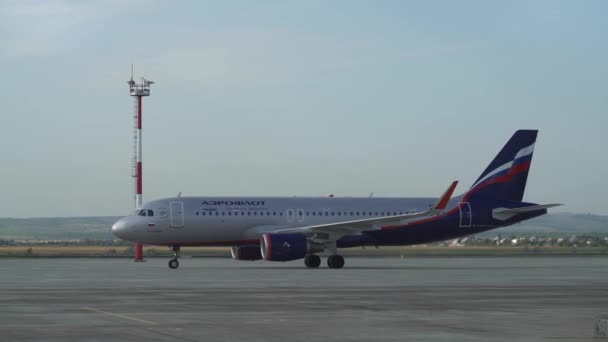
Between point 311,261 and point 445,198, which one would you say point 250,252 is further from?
point 445,198

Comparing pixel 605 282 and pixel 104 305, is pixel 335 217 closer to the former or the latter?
pixel 605 282

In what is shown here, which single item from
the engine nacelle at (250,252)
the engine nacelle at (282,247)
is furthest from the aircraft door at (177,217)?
the engine nacelle at (282,247)

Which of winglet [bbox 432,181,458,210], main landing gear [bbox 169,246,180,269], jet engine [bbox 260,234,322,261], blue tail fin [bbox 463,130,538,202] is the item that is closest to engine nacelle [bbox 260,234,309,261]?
jet engine [bbox 260,234,322,261]

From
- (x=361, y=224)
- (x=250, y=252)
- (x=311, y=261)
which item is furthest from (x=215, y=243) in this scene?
(x=361, y=224)

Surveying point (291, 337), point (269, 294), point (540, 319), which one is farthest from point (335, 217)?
point (291, 337)

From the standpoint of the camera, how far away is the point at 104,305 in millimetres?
24266

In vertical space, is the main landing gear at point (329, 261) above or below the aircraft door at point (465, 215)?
below

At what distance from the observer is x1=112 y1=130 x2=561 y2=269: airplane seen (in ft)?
160

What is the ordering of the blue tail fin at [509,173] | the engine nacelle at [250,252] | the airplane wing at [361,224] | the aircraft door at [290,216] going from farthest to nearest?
1. the blue tail fin at [509,173]
2. the engine nacelle at [250,252]
3. the aircraft door at [290,216]
4. the airplane wing at [361,224]

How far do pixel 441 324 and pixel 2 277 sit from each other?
23.3 m

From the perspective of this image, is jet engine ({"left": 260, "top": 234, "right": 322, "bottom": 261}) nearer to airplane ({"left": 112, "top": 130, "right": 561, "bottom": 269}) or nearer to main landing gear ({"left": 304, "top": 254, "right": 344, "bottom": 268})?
airplane ({"left": 112, "top": 130, "right": 561, "bottom": 269})

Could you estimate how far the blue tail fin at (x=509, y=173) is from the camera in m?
52.9

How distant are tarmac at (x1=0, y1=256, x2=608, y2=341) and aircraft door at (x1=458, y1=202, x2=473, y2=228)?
1320 centimetres

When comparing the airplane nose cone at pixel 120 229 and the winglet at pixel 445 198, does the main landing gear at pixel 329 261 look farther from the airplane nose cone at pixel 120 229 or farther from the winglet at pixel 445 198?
the airplane nose cone at pixel 120 229
